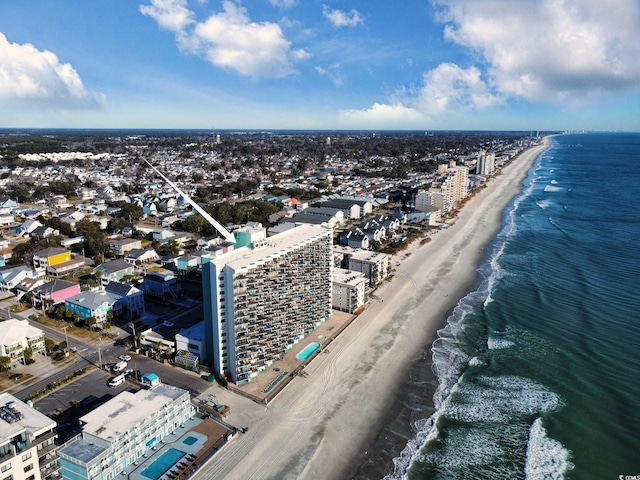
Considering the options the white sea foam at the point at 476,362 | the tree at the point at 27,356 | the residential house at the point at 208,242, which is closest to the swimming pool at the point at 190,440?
the tree at the point at 27,356

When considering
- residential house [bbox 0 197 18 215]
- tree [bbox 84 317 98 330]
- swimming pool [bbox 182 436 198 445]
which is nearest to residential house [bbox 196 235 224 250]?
tree [bbox 84 317 98 330]

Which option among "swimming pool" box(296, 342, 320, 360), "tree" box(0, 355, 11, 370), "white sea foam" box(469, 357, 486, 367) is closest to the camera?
"tree" box(0, 355, 11, 370)

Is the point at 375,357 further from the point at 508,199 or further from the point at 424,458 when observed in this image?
the point at 508,199

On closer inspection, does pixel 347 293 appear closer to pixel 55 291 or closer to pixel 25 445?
pixel 25 445

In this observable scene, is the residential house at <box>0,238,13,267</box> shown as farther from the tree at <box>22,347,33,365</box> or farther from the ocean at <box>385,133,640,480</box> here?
the ocean at <box>385,133,640,480</box>

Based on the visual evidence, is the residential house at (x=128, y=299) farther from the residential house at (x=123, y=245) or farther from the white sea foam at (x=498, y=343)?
the white sea foam at (x=498, y=343)

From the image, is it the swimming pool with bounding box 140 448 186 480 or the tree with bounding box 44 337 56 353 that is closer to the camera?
the swimming pool with bounding box 140 448 186 480

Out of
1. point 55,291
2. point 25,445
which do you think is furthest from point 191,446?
point 55,291
